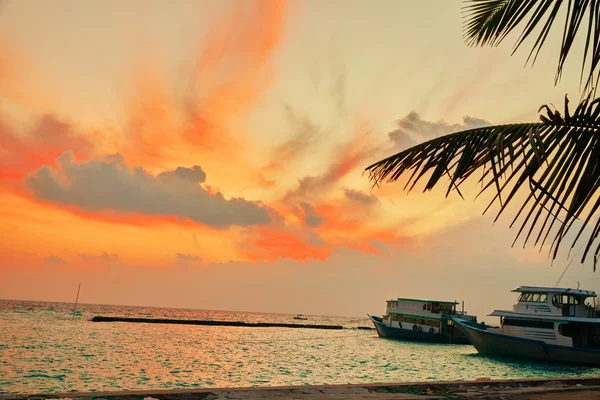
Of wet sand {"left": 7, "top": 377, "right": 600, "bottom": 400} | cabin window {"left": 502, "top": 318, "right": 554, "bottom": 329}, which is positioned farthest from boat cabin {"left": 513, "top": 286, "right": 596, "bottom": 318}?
wet sand {"left": 7, "top": 377, "right": 600, "bottom": 400}

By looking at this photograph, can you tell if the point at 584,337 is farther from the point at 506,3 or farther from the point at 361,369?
the point at 506,3

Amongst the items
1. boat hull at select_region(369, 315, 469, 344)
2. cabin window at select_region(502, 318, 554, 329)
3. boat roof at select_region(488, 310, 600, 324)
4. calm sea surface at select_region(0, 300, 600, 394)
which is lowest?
calm sea surface at select_region(0, 300, 600, 394)

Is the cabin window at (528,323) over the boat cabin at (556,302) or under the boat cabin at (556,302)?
under

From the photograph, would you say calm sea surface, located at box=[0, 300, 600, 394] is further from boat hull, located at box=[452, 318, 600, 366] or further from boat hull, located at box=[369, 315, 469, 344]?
boat hull, located at box=[369, 315, 469, 344]

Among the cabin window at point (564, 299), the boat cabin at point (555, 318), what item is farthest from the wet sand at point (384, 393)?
the cabin window at point (564, 299)

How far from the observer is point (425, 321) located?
193 ft

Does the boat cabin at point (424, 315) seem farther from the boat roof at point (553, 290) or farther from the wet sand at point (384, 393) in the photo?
the wet sand at point (384, 393)

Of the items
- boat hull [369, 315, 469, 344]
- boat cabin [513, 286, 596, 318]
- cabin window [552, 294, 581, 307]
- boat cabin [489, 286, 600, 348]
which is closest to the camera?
boat cabin [489, 286, 600, 348]

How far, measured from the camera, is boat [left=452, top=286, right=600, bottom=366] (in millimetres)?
33812

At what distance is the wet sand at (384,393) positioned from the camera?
654cm

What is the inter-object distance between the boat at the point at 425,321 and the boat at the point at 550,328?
69.1 feet

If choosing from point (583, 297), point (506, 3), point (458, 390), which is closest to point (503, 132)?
point (506, 3)

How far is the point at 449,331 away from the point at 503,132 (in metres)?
59.7

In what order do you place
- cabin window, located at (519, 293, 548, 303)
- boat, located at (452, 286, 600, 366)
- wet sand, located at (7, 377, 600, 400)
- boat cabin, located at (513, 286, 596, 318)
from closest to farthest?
wet sand, located at (7, 377, 600, 400), boat, located at (452, 286, 600, 366), boat cabin, located at (513, 286, 596, 318), cabin window, located at (519, 293, 548, 303)
